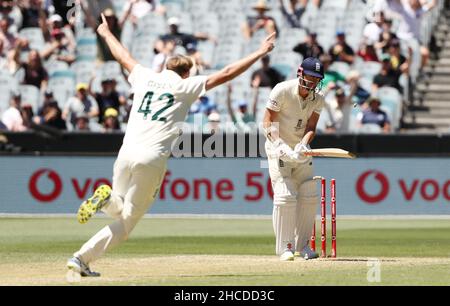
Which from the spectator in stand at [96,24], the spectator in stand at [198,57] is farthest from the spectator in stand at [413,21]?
the spectator in stand at [96,24]

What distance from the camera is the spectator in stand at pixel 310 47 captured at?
22.6 meters

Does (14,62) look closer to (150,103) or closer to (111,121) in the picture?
(111,121)

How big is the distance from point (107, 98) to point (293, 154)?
10.6 meters

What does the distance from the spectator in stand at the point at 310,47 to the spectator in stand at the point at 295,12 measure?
3.08 ft

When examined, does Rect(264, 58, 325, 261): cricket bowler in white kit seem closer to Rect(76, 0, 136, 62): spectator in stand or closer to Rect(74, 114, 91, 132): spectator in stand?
Rect(74, 114, 91, 132): spectator in stand

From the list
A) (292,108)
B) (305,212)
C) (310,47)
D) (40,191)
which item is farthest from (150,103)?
(310,47)

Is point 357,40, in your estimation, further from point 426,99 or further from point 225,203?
point 225,203

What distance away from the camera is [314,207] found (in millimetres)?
12703

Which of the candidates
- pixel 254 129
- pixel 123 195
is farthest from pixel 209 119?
pixel 123 195

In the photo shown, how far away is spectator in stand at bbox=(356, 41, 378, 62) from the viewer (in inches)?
901

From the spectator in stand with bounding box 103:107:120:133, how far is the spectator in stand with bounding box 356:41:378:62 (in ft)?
15.3

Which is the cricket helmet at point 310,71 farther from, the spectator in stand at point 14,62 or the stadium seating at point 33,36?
the stadium seating at point 33,36

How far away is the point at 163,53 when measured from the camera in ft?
76.5

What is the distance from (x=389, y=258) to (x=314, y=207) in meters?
1.08
